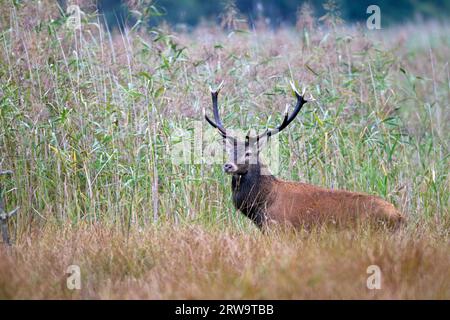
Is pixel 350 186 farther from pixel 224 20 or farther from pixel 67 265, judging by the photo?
pixel 67 265

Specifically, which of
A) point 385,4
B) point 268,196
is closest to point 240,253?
point 268,196

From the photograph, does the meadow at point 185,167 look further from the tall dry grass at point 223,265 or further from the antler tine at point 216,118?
the antler tine at point 216,118

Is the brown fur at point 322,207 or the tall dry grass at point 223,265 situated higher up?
the brown fur at point 322,207

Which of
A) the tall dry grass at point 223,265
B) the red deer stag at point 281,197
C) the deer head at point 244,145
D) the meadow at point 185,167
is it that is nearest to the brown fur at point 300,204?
the red deer stag at point 281,197

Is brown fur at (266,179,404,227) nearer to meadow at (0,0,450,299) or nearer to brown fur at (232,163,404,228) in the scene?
brown fur at (232,163,404,228)

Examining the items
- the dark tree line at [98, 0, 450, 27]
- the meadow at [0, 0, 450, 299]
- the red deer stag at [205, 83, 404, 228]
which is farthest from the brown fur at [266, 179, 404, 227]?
the dark tree line at [98, 0, 450, 27]

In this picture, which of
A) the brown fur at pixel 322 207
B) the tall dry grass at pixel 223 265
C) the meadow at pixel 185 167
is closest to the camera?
the tall dry grass at pixel 223 265

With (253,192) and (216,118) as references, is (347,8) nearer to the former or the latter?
(216,118)

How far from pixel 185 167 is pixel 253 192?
717mm

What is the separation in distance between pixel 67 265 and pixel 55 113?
2522 millimetres

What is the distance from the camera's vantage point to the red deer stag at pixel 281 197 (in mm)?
6867

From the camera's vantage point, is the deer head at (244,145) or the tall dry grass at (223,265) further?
the deer head at (244,145)

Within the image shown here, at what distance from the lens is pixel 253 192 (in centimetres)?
738

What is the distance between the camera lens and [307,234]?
6184 mm
